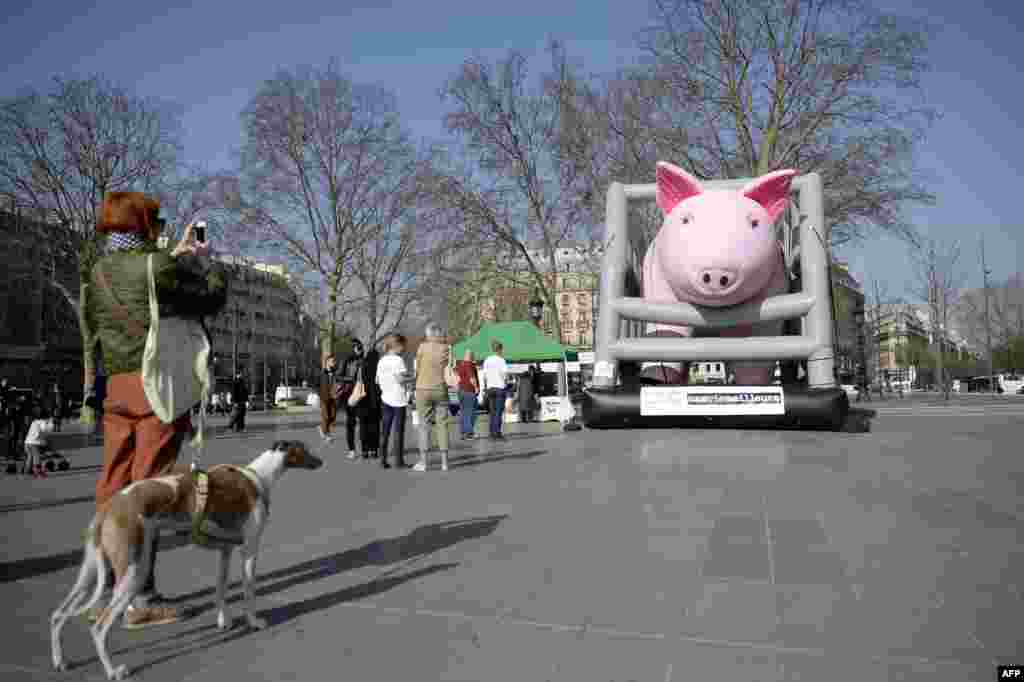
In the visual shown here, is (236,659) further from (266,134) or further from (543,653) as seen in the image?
(266,134)

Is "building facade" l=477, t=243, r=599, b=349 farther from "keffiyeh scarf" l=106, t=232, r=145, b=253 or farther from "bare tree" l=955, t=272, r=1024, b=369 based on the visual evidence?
"bare tree" l=955, t=272, r=1024, b=369

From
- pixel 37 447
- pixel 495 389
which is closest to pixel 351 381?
pixel 495 389

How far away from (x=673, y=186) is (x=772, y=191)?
147 centimetres

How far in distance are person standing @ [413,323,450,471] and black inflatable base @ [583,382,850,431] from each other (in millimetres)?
3214

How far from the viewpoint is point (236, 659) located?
3070mm

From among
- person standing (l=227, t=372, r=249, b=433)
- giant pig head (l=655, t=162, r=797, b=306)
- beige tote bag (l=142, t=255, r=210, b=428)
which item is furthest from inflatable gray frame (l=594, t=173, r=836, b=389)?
person standing (l=227, t=372, r=249, b=433)

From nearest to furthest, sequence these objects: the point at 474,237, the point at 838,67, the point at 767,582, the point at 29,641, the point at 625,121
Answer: the point at 29,641, the point at 767,582, the point at 838,67, the point at 625,121, the point at 474,237

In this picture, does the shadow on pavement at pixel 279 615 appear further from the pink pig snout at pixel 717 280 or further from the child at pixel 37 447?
the child at pixel 37 447

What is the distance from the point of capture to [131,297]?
3689 millimetres

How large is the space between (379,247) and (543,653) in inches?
1115

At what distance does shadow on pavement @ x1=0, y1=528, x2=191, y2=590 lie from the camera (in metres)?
4.47

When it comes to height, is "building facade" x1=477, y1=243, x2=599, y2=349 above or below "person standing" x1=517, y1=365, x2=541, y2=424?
above

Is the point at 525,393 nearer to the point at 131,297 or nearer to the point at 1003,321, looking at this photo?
the point at 131,297

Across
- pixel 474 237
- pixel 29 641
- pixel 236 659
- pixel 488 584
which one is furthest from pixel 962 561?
pixel 474 237
